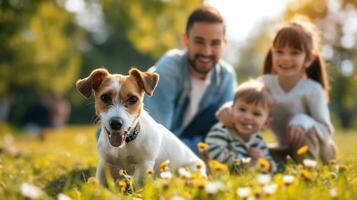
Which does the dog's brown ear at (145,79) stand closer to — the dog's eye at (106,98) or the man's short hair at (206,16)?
the dog's eye at (106,98)

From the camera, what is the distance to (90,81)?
4391 mm

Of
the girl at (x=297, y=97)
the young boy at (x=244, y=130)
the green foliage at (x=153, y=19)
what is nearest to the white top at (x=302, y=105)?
the girl at (x=297, y=97)

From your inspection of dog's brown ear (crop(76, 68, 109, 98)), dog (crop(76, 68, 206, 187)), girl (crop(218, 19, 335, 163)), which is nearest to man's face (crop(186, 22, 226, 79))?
girl (crop(218, 19, 335, 163))

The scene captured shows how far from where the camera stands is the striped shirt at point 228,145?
6008mm

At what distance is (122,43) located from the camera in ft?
164

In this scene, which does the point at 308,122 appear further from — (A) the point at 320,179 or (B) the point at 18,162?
(B) the point at 18,162

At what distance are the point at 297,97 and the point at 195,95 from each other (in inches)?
54.3

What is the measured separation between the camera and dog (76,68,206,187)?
4199 mm

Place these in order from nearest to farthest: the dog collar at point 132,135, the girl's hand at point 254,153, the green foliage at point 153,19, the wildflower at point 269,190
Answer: the wildflower at point 269,190, the dog collar at point 132,135, the girl's hand at point 254,153, the green foliage at point 153,19

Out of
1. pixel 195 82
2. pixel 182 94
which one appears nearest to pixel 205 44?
pixel 195 82

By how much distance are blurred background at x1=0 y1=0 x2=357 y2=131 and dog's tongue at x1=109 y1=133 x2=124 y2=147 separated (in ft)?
2.31

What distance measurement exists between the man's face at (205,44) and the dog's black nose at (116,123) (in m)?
2.73

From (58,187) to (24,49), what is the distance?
2772cm

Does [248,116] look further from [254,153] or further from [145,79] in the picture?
[145,79]
